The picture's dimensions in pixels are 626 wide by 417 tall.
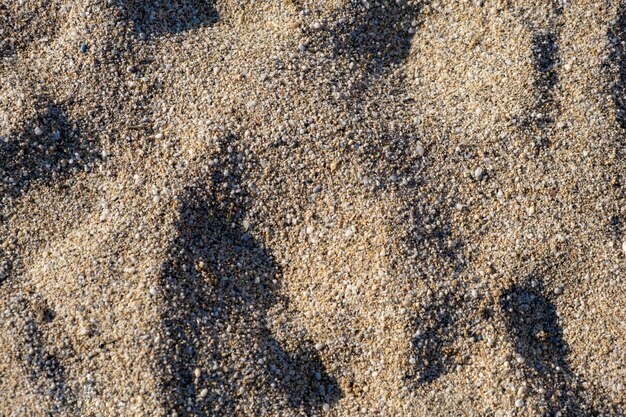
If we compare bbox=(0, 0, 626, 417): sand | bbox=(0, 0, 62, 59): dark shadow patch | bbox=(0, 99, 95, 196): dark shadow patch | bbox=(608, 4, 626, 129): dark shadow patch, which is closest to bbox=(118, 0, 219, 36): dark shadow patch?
bbox=(0, 0, 626, 417): sand

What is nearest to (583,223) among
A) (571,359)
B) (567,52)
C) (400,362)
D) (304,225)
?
(571,359)

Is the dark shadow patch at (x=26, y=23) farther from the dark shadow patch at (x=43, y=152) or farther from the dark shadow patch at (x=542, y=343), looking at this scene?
the dark shadow patch at (x=542, y=343)

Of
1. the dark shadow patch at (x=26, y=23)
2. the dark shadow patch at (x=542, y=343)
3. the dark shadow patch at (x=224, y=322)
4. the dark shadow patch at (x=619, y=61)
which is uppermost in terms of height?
the dark shadow patch at (x=26, y=23)

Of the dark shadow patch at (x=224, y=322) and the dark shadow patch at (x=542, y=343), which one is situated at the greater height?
the dark shadow patch at (x=224, y=322)

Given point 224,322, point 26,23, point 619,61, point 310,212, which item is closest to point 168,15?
point 26,23

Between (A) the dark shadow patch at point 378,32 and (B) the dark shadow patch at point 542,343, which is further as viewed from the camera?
(A) the dark shadow patch at point 378,32

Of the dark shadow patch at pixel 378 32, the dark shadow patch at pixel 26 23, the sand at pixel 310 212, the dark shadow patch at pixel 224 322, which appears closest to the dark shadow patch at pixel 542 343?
the sand at pixel 310 212

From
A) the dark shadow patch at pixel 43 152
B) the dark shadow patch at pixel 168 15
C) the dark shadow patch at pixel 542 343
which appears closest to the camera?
the dark shadow patch at pixel 542 343

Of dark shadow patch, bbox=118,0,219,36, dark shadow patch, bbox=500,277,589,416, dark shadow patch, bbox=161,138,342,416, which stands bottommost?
dark shadow patch, bbox=500,277,589,416

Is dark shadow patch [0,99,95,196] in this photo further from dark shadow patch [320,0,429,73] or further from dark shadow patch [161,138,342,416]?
dark shadow patch [320,0,429,73]
